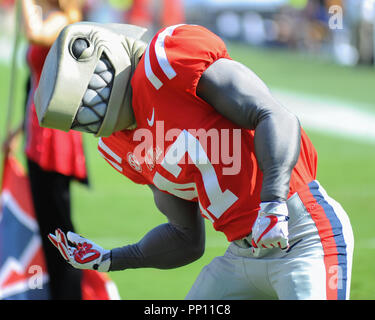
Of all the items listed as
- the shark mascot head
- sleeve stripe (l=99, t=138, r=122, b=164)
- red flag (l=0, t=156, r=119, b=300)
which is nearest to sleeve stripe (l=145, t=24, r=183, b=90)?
the shark mascot head

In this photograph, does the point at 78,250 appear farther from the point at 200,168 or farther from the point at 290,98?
the point at 290,98

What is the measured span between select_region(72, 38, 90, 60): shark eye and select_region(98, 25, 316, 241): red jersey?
194 mm

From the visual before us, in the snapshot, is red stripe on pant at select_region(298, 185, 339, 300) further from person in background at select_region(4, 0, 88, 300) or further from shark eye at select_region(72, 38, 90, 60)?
person in background at select_region(4, 0, 88, 300)

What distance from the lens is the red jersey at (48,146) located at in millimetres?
4211

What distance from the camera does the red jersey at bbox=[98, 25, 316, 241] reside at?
2379 mm

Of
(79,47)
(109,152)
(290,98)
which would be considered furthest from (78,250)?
(290,98)

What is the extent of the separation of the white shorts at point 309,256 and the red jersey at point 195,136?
0.08 metres

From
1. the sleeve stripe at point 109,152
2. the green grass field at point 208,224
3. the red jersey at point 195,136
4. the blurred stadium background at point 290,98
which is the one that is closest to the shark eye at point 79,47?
the red jersey at point 195,136

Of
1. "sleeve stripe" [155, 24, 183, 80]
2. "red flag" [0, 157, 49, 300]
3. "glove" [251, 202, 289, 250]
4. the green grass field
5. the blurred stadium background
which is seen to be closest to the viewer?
"glove" [251, 202, 289, 250]

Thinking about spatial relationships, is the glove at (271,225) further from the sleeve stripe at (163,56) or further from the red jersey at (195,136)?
the sleeve stripe at (163,56)

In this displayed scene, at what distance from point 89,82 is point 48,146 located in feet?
6.01

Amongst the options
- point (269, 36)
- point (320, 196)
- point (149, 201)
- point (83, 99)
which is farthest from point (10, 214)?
point (269, 36)

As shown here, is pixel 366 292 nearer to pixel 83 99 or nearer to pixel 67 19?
pixel 67 19

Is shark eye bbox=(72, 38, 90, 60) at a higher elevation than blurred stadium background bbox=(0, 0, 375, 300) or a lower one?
higher
